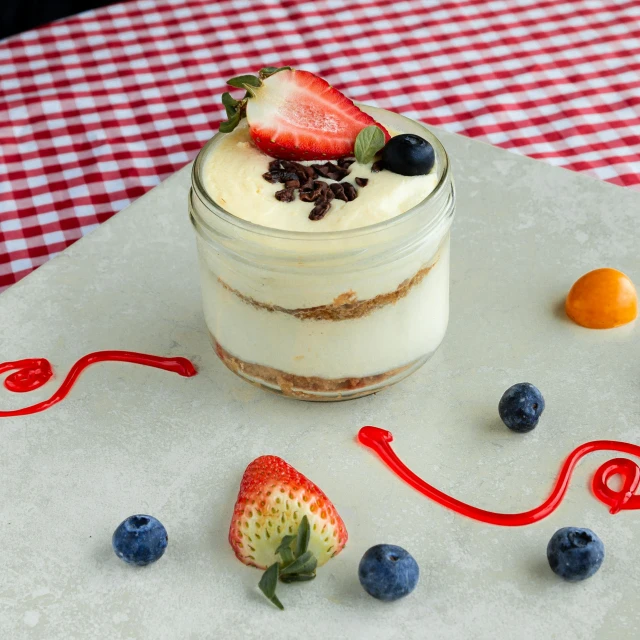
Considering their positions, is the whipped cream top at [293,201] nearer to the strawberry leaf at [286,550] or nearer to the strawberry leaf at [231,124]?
the strawberry leaf at [231,124]

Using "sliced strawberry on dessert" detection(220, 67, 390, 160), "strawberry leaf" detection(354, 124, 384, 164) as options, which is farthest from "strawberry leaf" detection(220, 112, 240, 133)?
"strawberry leaf" detection(354, 124, 384, 164)

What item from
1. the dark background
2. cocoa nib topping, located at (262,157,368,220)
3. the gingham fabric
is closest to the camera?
cocoa nib topping, located at (262,157,368,220)

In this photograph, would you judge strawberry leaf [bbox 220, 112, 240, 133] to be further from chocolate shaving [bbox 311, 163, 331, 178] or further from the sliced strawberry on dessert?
chocolate shaving [bbox 311, 163, 331, 178]

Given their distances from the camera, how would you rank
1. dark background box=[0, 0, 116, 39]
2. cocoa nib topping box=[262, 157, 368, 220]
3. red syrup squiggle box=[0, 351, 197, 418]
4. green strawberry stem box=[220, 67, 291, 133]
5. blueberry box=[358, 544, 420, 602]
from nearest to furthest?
blueberry box=[358, 544, 420, 602] → cocoa nib topping box=[262, 157, 368, 220] → green strawberry stem box=[220, 67, 291, 133] → red syrup squiggle box=[0, 351, 197, 418] → dark background box=[0, 0, 116, 39]

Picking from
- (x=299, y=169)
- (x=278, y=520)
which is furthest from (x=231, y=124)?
(x=278, y=520)

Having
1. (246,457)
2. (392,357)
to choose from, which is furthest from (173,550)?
(392,357)

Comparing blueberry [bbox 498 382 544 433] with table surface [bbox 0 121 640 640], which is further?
blueberry [bbox 498 382 544 433]
